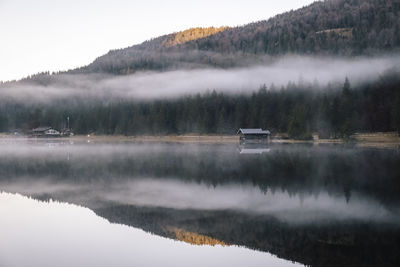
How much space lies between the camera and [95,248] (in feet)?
46.7

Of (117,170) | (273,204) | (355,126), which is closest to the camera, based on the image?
(273,204)

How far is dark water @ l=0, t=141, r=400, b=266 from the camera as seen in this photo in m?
13.2

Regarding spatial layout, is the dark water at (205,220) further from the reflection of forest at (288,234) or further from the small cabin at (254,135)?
the small cabin at (254,135)

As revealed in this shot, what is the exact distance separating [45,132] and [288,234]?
547ft

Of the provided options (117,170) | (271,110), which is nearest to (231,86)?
(271,110)

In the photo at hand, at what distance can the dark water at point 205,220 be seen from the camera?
13156 mm

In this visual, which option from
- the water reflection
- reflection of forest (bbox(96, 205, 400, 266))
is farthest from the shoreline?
the water reflection

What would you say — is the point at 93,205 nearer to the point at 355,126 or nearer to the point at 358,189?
the point at 358,189

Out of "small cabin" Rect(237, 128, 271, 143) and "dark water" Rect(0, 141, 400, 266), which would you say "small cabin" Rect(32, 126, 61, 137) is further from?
"dark water" Rect(0, 141, 400, 266)

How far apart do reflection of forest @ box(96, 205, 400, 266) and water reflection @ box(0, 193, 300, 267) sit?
0.72 metres

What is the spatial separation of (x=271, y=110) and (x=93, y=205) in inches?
3638

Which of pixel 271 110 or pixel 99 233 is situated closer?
pixel 99 233

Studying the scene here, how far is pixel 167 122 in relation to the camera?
135 m

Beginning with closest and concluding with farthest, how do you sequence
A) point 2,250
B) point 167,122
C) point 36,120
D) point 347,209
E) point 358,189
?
1. point 2,250
2. point 347,209
3. point 358,189
4. point 167,122
5. point 36,120
